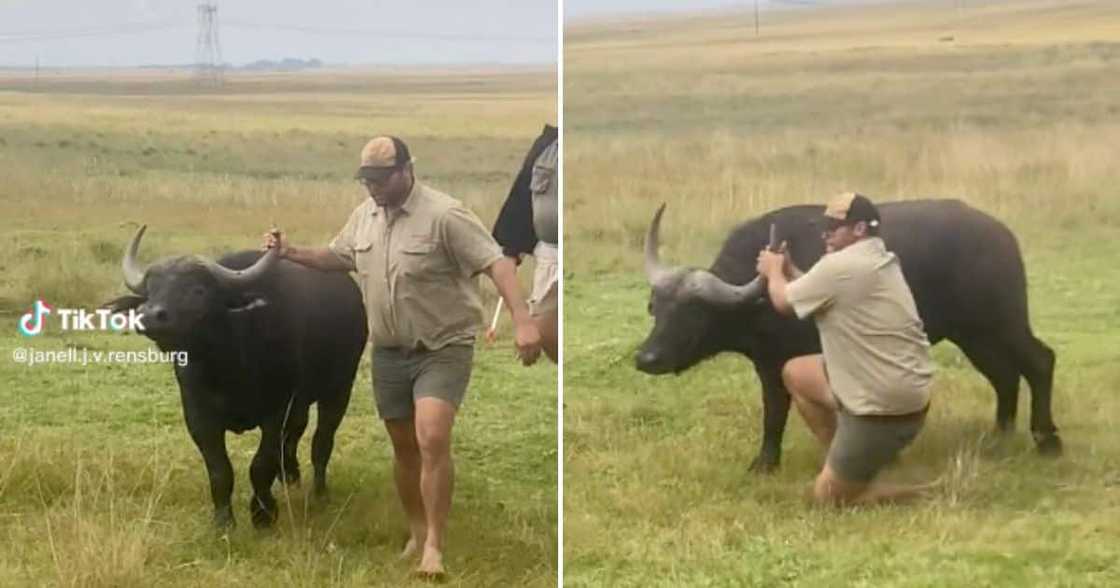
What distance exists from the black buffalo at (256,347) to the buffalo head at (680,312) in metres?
0.89

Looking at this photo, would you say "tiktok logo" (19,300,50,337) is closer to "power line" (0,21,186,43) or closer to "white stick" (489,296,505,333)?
"power line" (0,21,186,43)

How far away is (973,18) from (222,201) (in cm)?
237

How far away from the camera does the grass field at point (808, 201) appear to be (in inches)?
168

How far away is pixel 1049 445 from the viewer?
4.28 metres

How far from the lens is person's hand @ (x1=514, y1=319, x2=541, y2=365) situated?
168 inches

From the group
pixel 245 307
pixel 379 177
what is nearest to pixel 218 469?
pixel 245 307

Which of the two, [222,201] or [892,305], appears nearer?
[892,305]

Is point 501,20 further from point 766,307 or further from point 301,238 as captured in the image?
point 766,307

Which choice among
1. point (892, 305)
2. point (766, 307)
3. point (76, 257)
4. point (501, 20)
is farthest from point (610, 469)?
point (76, 257)

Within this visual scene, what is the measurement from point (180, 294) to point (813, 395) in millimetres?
1907

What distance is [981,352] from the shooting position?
4.27 meters

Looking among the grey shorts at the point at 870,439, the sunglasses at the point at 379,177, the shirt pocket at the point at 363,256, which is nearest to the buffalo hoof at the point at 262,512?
the shirt pocket at the point at 363,256

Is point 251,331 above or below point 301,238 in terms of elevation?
below

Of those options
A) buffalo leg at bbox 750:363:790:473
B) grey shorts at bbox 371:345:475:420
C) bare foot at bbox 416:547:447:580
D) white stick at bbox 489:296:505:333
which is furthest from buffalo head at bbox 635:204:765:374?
bare foot at bbox 416:547:447:580
